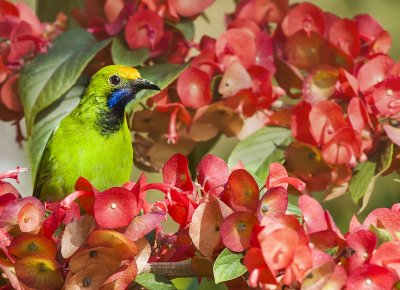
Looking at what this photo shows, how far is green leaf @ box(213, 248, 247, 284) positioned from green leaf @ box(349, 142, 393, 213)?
2.50 feet

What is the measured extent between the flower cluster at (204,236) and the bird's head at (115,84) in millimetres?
1018

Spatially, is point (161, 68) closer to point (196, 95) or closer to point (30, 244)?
point (196, 95)

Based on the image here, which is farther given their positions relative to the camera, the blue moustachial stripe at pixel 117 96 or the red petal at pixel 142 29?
the blue moustachial stripe at pixel 117 96

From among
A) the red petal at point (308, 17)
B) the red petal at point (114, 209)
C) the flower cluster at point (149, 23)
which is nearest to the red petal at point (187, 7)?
the flower cluster at point (149, 23)

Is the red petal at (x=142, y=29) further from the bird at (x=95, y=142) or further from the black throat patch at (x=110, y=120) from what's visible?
the black throat patch at (x=110, y=120)

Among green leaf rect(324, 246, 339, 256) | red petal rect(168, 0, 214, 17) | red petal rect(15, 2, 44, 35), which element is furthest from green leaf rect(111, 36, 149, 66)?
green leaf rect(324, 246, 339, 256)

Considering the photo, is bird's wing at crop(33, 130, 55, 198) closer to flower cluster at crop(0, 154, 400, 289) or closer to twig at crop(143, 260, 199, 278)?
flower cluster at crop(0, 154, 400, 289)

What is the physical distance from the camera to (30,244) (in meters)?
1.34

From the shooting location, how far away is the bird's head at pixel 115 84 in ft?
8.07

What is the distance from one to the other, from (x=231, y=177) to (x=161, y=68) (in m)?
0.98

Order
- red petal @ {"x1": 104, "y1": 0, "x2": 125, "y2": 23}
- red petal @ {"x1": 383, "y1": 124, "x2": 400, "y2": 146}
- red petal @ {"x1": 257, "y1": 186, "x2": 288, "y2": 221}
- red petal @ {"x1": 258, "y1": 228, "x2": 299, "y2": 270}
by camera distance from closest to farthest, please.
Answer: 1. red petal @ {"x1": 258, "y1": 228, "x2": 299, "y2": 270}
2. red petal @ {"x1": 257, "y1": 186, "x2": 288, "y2": 221}
3. red petal @ {"x1": 383, "y1": 124, "x2": 400, "y2": 146}
4. red petal @ {"x1": 104, "y1": 0, "x2": 125, "y2": 23}

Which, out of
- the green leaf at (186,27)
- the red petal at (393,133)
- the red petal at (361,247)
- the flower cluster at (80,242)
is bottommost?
the red petal at (393,133)

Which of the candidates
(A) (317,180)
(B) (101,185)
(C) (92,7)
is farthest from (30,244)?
(C) (92,7)

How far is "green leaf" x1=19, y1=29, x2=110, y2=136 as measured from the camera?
2.20m
